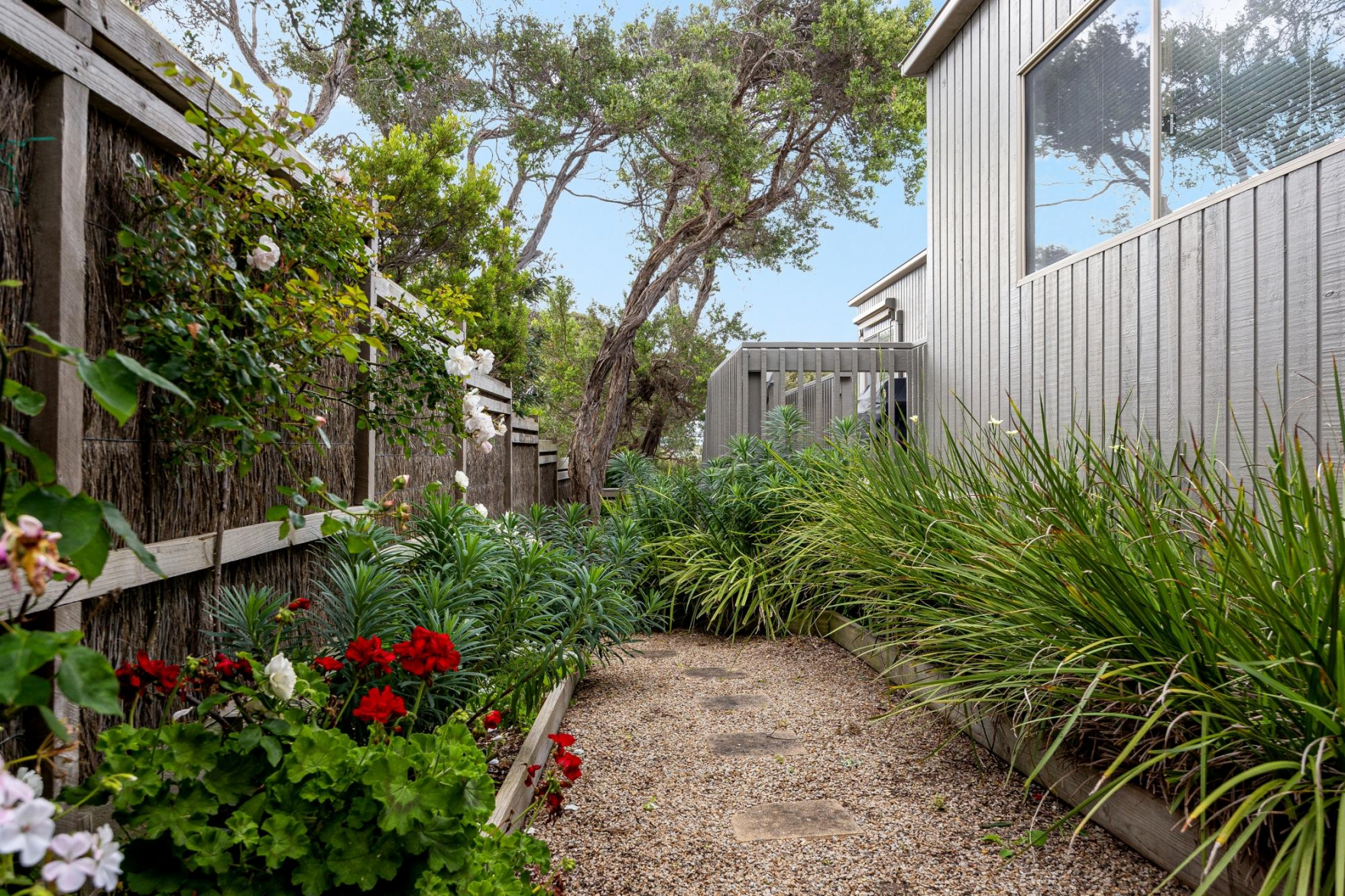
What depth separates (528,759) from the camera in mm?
2271

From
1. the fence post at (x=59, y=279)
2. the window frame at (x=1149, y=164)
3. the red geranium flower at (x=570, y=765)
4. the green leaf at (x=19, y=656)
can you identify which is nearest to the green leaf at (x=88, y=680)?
the green leaf at (x=19, y=656)

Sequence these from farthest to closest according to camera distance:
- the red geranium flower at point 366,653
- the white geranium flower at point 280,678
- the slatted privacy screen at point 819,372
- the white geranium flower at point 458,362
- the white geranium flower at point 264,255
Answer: the slatted privacy screen at point 819,372
the white geranium flower at point 458,362
the white geranium flower at point 264,255
the red geranium flower at point 366,653
the white geranium flower at point 280,678

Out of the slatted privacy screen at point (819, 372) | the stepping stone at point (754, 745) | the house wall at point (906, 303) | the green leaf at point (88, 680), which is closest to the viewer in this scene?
the green leaf at point (88, 680)

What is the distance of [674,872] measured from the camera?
184cm

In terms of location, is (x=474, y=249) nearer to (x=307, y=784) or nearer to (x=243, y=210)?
(x=243, y=210)

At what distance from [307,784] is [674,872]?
3.17 feet

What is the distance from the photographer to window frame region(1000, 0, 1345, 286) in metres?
3.01

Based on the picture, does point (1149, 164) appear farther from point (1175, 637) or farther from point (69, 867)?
point (69, 867)

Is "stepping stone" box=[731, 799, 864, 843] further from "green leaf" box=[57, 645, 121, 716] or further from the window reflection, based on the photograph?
the window reflection

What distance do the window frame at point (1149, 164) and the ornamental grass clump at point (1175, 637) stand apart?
1.07m

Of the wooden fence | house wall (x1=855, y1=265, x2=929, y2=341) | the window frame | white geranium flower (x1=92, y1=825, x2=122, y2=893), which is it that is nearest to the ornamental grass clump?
the window frame

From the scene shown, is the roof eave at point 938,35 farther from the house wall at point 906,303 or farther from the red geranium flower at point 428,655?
the red geranium flower at point 428,655

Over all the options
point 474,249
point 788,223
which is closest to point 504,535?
point 474,249

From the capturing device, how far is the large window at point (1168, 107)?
2912 mm
